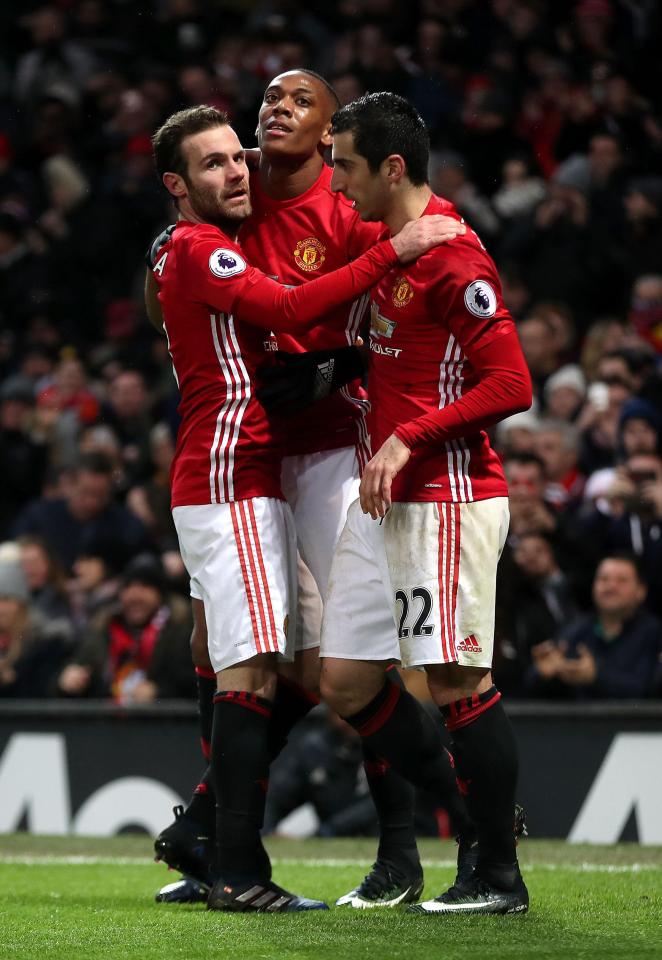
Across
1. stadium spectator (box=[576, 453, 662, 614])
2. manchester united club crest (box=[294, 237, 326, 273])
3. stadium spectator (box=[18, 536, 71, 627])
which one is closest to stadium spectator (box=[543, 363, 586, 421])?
stadium spectator (box=[576, 453, 662, 614])

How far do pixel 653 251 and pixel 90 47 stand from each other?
21.4 ft

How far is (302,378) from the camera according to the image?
15.9 ft

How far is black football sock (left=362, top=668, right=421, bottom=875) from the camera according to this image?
4.93 meters

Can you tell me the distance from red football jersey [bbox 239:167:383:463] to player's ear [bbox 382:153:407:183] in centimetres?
45

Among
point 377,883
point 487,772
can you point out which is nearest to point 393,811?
point 377,883

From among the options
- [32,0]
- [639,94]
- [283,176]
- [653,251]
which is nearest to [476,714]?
[283,176]

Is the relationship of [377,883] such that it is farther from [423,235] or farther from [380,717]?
[423,235]

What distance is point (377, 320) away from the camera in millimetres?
4715

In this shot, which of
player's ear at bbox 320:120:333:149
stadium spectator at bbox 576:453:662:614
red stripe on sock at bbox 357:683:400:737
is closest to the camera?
red stripe on sock at bbox 357:683:400:737

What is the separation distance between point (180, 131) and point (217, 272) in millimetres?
553

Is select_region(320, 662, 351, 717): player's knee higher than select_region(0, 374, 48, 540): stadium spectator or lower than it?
lower

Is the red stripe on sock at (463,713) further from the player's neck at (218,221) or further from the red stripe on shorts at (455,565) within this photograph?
the player's neck at (218,221)

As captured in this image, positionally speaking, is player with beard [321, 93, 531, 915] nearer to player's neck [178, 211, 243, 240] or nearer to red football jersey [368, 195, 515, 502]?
red football jersey [368, 195, 515, 502]

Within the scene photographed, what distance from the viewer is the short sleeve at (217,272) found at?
4641 millimetres
